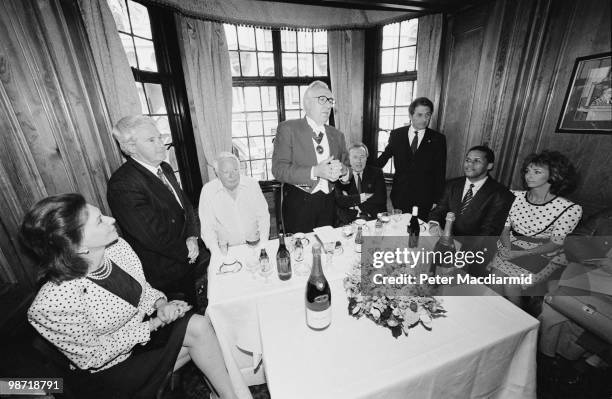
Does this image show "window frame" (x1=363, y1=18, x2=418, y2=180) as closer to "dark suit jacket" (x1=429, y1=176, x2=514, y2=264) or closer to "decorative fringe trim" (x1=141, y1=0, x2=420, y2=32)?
"decorative fringe trim" (x1=141, y1=0, x2=420, y2=32)

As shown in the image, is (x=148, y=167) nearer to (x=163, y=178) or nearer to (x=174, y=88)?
(x=163, y=178)

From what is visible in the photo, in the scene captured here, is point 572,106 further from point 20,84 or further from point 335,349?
point 20,84

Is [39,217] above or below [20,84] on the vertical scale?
below

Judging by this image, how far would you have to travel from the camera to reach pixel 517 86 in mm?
2678

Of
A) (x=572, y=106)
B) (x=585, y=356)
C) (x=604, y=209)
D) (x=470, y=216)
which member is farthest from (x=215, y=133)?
(x=585, y=356)

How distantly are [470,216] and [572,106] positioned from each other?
1.14 m

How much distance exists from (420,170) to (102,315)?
314 centimetres

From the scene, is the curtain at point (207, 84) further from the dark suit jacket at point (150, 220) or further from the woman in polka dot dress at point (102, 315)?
the woman in polka dot dress at point (102, 315)

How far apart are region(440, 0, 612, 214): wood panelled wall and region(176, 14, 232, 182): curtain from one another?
9.90 ft

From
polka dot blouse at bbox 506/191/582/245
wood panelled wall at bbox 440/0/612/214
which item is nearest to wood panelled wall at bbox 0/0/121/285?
wood panelled wall at bbox 440/0/612/214

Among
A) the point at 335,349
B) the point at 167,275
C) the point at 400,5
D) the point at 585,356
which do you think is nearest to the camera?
the point at 335,349

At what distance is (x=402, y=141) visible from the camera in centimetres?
312

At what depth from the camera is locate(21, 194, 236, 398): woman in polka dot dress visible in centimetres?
114

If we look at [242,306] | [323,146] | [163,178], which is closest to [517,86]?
[323,146]
